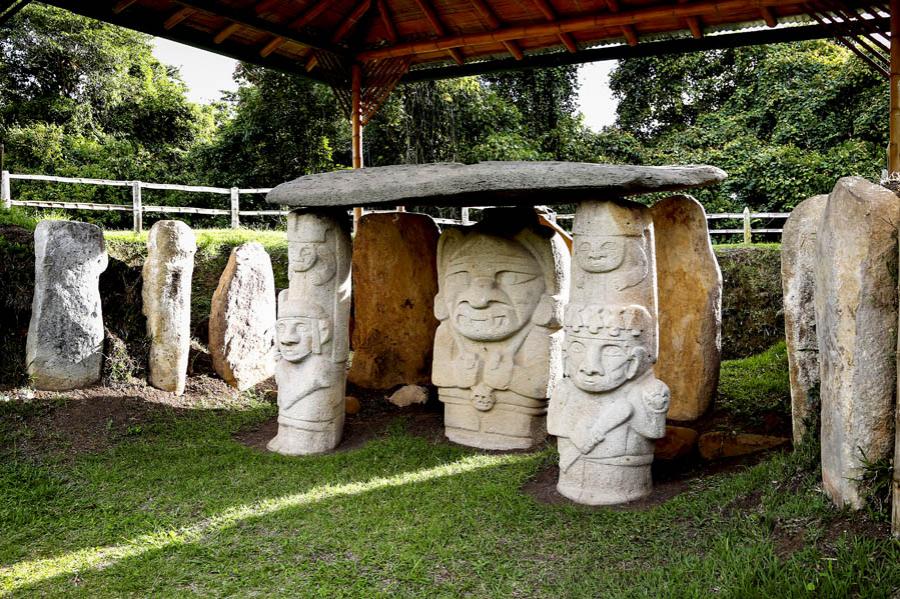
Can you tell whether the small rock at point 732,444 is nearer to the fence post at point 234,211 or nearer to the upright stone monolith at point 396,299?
the upright stone monolith at point 396,299

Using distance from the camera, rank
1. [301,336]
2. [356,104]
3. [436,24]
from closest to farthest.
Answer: [301,336] → [436,24] → [356,104]

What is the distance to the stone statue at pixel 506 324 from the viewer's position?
6.81 m

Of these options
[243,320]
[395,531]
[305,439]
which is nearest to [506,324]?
[305,439]

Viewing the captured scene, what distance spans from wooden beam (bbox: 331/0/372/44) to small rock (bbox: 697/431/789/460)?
7177mm

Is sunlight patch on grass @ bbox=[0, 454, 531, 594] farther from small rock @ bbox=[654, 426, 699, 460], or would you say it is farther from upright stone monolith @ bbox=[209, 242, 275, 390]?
upright stone monolith @ bbox=[209, 242, 275, 390]

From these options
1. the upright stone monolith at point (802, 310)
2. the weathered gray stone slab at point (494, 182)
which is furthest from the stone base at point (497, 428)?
the upright stone monolith at point (802, 310)

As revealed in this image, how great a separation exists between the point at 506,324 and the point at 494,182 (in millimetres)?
1667

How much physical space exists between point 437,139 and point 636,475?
14.0 m

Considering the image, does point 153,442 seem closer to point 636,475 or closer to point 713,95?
point 636,475

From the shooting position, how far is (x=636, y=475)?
5.34m

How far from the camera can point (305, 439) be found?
6.63 m

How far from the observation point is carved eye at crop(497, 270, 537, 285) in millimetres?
6812

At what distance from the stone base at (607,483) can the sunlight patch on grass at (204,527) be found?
104 cm

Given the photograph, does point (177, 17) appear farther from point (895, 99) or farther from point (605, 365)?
point (895, 99)
